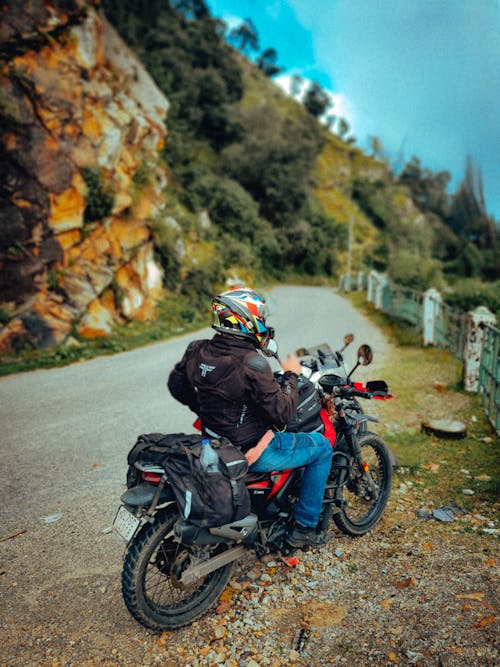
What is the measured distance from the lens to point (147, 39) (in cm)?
3356

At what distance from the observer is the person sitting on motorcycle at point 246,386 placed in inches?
101

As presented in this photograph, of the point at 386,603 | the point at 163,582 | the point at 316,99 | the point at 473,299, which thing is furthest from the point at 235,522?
the point at 316,99

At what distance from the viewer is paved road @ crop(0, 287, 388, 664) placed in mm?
3123

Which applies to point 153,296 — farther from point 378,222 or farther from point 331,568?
point 378,222

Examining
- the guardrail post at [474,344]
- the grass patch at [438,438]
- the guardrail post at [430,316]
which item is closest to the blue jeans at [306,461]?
the grass patch at [438,438]

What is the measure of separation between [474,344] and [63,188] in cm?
1023

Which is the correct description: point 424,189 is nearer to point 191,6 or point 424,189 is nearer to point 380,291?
point 191,6

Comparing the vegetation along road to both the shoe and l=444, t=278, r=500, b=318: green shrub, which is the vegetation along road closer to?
the shoe

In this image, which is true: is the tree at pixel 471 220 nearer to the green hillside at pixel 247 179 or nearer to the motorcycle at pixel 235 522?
the green hillside at pixel 247 179

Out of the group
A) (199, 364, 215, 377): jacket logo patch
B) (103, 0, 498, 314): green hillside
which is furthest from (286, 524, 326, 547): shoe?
(103, 0, 498, 314): green hillside

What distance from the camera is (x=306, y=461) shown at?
9.50 ft

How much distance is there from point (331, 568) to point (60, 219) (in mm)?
10747

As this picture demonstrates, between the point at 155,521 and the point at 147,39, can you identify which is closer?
the point at 155,521

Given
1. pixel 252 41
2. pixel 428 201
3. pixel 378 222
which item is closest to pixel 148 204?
pixel 378 222
